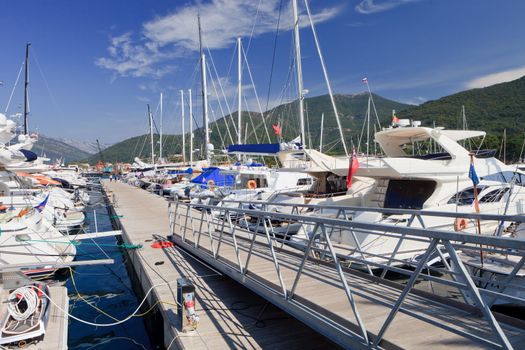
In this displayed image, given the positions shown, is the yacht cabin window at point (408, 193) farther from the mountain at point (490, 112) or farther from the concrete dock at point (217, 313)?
the mountain at point (490, 112)

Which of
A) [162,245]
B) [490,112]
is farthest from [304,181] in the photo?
[490,112]

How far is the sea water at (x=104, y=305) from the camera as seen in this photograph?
316 inches

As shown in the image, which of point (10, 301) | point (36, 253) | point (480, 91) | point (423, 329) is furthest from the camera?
point (480, 91)

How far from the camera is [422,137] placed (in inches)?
577

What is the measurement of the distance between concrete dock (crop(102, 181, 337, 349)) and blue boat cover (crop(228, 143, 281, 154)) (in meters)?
9.11

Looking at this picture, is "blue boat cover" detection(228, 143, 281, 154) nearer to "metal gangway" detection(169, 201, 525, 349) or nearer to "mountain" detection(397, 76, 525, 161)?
"metal gangway" detection(169, 201, 525, 349)

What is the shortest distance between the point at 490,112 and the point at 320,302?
3211 inches

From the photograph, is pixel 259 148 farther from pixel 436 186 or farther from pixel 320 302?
pixel 320 302

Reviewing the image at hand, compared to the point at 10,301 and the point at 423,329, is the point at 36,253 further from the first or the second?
the point at 423,329

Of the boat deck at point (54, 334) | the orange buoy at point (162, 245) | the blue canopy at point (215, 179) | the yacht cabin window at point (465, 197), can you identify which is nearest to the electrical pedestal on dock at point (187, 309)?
the boat deck at point (54, 334)

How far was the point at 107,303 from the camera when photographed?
34.0ft

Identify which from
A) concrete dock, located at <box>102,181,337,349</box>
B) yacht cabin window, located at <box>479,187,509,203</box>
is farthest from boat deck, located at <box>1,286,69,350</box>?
yacht cabin window, located at <box>479,187,509,203</box>

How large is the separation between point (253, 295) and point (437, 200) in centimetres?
765

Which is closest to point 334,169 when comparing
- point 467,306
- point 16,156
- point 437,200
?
point 437,200
